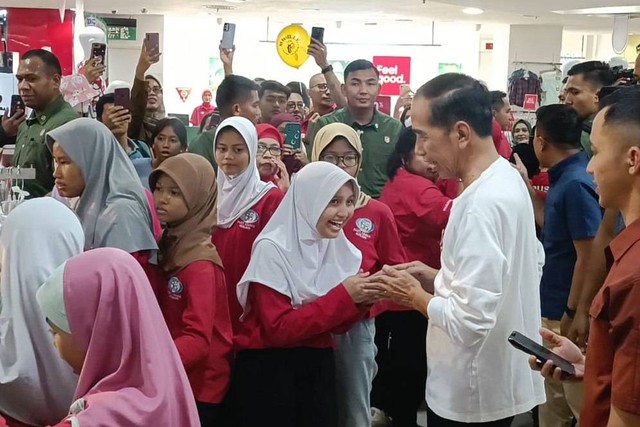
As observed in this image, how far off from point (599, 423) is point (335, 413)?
4.36 feet

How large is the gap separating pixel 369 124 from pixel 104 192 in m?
2.12

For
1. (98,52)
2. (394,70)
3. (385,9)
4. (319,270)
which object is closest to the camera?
(319,270)

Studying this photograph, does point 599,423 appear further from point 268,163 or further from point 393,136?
point 393,136

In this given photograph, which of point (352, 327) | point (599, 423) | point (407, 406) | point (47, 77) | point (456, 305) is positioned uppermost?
point (47, 77)

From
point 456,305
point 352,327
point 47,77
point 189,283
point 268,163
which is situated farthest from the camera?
point 47,77

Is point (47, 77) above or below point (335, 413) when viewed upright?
above

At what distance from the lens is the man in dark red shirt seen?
1.50 meters

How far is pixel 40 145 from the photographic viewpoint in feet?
12.8

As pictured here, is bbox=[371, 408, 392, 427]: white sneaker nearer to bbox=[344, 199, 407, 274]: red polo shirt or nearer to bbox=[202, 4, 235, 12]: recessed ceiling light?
bbox=[344, 199, 407, 274]: red polo shirt

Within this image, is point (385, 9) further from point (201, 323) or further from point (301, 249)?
point (201, 323)

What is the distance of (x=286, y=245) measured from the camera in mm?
2719

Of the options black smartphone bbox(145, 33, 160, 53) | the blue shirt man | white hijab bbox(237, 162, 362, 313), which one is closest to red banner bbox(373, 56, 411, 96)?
black smartphone bbox(145, 33, 160, 53)

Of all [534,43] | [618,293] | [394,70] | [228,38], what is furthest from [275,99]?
[394,70]

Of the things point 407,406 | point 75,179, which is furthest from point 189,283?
point 407,406
